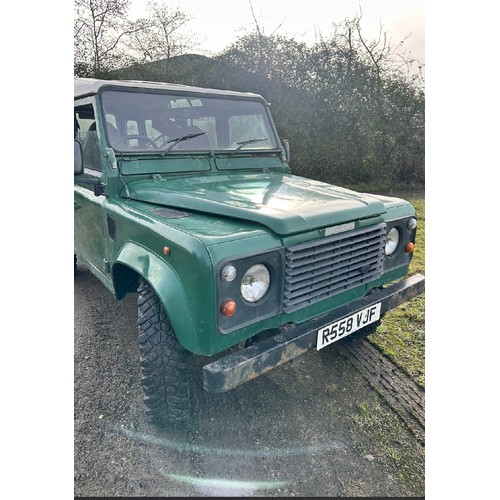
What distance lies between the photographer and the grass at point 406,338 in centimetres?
287

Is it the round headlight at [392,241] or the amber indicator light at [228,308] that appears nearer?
the amber indicator light at [228,308]

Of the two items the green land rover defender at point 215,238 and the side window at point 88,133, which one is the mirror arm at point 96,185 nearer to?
the green land rover defender at point 215,238

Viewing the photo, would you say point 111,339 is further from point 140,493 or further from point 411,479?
point 411,479

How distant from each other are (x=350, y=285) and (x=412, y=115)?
7.88 metres

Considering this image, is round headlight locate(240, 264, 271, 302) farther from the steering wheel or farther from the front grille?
the steering wheel

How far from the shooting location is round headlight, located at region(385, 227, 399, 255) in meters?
2.65

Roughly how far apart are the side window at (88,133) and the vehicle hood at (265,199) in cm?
40

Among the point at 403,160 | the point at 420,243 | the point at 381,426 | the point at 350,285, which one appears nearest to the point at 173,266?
the point at 350,285

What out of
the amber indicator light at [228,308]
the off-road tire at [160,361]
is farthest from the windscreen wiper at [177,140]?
the amber indicator light at [228,308]

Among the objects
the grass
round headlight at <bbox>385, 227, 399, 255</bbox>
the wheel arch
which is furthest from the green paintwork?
the grass

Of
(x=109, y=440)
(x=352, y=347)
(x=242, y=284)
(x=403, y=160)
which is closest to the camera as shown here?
(x=242, y=284)

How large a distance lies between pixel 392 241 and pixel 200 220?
1.30 m

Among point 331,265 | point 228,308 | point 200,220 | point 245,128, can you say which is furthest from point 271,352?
point 245,128

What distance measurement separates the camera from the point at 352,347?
3100 millimetres
